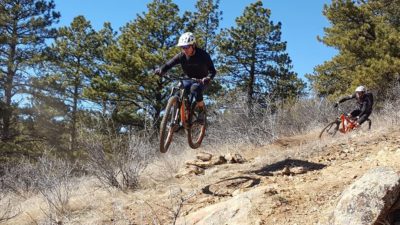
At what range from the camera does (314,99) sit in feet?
71.8

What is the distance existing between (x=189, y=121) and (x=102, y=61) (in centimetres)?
2260

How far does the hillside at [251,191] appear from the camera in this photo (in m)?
5.68

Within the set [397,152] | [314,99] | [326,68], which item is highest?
[326,68]

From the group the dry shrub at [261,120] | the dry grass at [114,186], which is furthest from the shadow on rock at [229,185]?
the dry shrub at [261,120]

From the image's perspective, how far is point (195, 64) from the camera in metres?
7.73

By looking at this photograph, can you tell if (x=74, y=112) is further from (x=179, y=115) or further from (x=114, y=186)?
(x=179, y=115)

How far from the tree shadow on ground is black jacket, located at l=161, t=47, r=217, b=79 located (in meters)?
1.87

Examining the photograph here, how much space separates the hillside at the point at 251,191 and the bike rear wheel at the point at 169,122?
0.84 m

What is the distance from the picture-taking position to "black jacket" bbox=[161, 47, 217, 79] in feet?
25.3

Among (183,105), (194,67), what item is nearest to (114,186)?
(183,105)

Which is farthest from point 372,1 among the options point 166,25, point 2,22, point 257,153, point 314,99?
point 2,22

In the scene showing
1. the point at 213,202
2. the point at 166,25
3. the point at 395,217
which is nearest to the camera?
the point at 395,217

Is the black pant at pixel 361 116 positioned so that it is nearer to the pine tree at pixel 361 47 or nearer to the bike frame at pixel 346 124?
the bike frame at pixel 346 124

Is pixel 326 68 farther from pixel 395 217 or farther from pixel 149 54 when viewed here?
pixel 395 217
